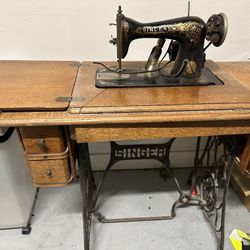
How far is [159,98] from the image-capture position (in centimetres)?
90

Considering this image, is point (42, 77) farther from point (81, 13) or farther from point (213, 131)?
point (213, 131)

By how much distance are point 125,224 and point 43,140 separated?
82cm

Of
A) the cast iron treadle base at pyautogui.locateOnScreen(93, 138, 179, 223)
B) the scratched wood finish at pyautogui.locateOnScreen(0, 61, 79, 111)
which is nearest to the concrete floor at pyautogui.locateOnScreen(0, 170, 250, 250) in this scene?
the cast iron treadle base at pyautogui.locateOnScreen(93, 138, 179, 223)

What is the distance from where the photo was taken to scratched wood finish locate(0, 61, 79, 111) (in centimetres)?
83

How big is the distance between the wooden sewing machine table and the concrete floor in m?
0.59

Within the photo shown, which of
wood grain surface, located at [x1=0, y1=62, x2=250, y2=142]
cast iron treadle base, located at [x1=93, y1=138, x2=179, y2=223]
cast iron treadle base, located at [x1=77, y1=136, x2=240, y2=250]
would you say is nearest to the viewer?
wood grain surface, located at [x1=0, y1=62, x2=250, y2=142]

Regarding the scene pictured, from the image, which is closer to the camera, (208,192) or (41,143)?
(41,143)

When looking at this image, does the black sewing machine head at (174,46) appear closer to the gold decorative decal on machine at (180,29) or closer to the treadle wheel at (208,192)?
the gold decorative decal on machine at (180,29)

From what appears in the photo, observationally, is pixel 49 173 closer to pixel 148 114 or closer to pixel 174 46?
pixel 148 114

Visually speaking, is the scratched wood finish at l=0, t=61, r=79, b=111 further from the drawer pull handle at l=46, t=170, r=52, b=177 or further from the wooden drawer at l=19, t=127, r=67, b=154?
the drawer pull handle at l=46, t=170, r=52, b=177

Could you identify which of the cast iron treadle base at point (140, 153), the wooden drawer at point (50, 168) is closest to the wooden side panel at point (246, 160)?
the cast iron treadle base at point (140, 153)

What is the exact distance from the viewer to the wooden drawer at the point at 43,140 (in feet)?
2.89

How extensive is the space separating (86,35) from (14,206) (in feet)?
3.21

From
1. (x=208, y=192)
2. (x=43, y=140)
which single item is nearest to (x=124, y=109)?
(x=43, y=140)
